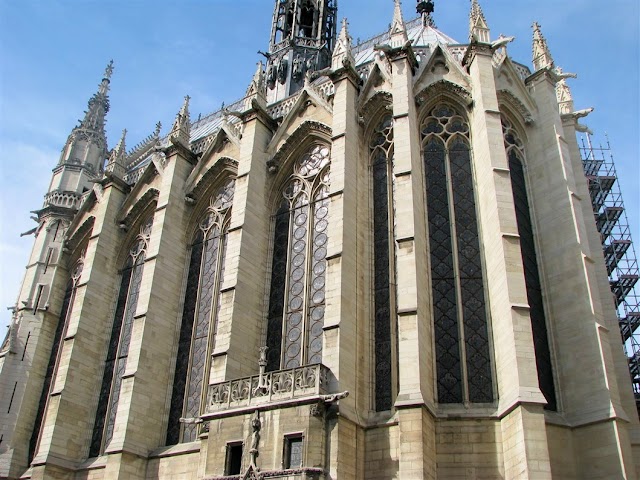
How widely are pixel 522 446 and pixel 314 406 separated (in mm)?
4325

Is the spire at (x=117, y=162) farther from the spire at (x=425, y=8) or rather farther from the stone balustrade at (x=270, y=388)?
the spire at (x=425, y=8)

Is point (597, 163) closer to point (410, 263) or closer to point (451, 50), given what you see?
point (451, 50)

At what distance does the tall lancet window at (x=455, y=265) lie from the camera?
15781 millimetres

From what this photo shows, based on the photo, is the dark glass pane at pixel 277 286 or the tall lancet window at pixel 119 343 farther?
the tall lancet window at pixel 119 343

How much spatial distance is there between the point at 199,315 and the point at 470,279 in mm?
8963

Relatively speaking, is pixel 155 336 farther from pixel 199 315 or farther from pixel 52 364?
pixel 52 364

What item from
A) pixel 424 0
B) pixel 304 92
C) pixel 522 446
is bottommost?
pixel 522 446

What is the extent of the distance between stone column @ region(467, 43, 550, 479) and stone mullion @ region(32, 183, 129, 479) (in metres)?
13.6

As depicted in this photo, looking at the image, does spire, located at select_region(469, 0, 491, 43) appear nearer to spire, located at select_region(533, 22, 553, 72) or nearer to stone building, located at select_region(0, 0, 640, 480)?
stone building, located at select_region(0, 0, 640, 480)

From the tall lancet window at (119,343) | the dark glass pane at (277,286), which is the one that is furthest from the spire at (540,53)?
the tall lancet window at (119,343)

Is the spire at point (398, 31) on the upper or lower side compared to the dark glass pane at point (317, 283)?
upper

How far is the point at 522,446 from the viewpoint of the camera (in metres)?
13.2

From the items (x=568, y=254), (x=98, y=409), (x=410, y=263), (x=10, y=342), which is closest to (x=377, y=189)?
(x=410, y=263)

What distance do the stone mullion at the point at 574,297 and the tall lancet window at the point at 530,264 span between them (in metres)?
0.22
